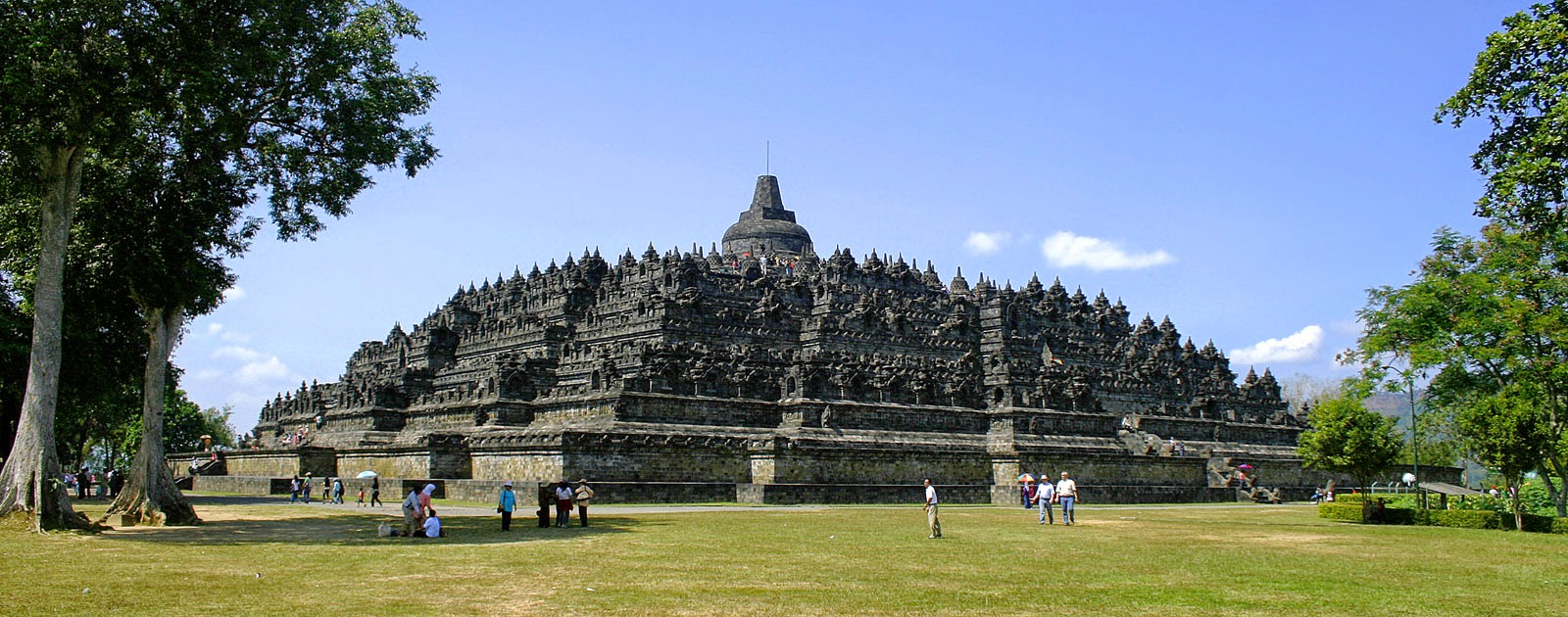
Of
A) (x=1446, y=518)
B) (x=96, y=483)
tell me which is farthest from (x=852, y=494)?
(x=96, y=483)

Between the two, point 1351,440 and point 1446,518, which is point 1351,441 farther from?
point 1446,518

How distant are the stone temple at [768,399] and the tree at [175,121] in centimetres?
1497

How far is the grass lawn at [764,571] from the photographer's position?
54.2 ft

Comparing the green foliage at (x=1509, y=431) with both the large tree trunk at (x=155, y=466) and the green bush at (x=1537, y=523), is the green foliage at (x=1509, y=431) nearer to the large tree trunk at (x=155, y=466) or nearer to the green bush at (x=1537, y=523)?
the green bush at (x=1537, y=523)

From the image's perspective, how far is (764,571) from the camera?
20.4 m

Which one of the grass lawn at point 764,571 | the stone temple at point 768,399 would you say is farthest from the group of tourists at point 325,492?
the grass lawn at point 764,571

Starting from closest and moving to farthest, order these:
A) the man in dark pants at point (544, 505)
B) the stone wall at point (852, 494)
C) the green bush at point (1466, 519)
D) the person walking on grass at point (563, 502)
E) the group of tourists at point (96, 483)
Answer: the man in dark pants at point (544, 505), the person walking on grass at point (563, 502), the green bush at point (1466, 519), the stone wall at point (852, 494), the group of tourists at point (96, 483)

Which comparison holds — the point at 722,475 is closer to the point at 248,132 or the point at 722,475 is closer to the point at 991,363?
the point at 248,132

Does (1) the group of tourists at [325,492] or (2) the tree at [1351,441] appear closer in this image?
(2) the tree at [1351,441]

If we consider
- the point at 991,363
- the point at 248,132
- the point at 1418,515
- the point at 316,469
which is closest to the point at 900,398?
the point at 991,363

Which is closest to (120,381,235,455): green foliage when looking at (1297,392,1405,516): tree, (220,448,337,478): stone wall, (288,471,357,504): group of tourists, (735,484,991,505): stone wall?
(220,448,337,478): stone wall

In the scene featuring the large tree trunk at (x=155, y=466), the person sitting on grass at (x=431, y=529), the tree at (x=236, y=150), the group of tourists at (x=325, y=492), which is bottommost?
the group of tourists at (x=325, y=492)

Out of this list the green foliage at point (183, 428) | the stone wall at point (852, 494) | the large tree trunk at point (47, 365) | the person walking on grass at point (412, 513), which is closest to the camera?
the person walking on grass at point (412, 513)

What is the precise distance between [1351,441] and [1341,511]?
250cm
